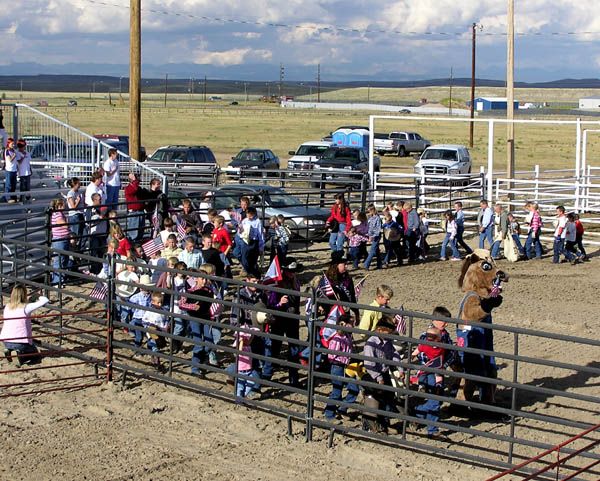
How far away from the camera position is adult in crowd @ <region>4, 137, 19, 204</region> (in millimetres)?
19281

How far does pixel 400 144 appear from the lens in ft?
183

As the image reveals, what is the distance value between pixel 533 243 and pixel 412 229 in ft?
9.57

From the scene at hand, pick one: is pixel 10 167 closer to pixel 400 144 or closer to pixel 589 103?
pixel 400 144

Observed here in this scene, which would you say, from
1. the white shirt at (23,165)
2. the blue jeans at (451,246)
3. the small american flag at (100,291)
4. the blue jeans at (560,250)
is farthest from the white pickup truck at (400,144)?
the small american flag at (100,291)

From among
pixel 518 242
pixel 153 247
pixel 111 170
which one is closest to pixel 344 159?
pixel 518 242

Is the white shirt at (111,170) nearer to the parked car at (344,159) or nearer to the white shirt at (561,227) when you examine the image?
the white shirt at (561,227)

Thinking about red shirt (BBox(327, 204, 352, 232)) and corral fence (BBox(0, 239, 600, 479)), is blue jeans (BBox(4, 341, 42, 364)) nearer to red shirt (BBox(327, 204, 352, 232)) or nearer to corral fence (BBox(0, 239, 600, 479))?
corral fence (BBox(0, 239, 600, 479))

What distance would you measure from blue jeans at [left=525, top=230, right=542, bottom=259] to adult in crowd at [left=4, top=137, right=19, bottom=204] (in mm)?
10444

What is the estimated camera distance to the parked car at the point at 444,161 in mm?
34719

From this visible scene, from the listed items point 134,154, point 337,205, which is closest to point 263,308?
point 337,205

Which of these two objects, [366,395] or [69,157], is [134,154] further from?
[366,395]

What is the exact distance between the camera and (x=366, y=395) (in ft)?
30.0

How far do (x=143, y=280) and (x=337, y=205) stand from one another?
7.23m

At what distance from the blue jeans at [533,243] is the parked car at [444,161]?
13.9m
